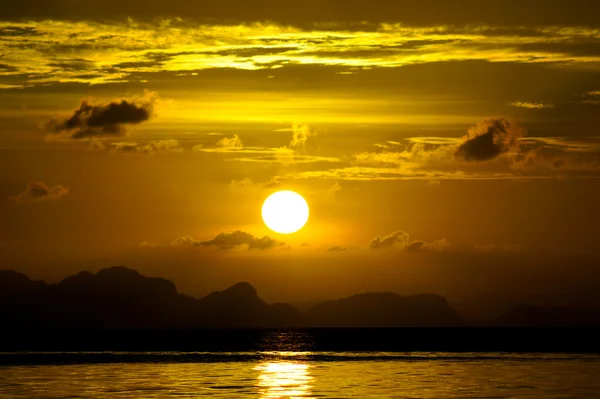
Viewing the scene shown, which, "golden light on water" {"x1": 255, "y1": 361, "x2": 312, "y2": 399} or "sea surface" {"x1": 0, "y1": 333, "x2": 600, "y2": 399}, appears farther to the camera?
"golden light on water" {"x1": 255, "y1": 361, "x2": 312, "y2": 399}

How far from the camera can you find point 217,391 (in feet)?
258

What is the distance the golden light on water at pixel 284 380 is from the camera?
7722 cm

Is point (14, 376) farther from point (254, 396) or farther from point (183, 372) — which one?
point (254, 396)

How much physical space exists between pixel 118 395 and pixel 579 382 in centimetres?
3957

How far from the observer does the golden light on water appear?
77.2 meters

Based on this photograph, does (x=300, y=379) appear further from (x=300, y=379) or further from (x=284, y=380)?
(x=284, y=380)

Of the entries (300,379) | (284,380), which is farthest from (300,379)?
(284,380)

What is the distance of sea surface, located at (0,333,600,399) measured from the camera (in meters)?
76.9

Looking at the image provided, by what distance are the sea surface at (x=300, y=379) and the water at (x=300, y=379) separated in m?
0.08

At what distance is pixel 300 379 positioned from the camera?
94.4 metres

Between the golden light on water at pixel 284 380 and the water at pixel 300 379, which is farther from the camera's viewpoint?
the golden light on water at pixel 284 380

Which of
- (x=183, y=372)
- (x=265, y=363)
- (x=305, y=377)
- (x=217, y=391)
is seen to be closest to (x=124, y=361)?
(x=265, y=363)

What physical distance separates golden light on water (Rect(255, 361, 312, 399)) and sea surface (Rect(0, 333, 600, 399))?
9cm

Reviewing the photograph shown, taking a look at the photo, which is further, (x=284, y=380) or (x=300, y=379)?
(x=300, y=379)
